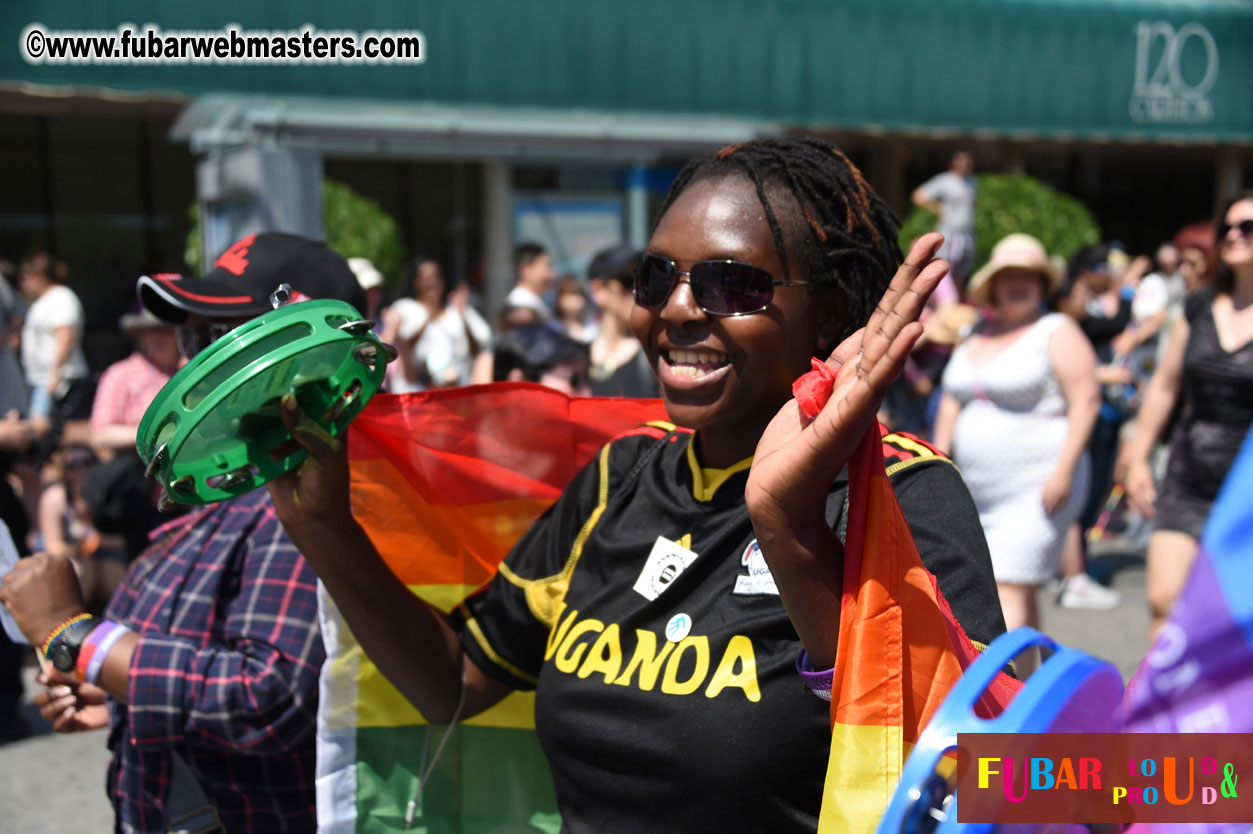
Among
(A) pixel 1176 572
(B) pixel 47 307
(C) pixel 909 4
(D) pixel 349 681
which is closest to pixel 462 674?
(D) pixel 349 681

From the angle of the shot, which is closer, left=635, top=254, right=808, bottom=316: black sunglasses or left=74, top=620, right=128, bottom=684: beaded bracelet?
left=635, top=254, right=808, bottom=316: black sunglasses

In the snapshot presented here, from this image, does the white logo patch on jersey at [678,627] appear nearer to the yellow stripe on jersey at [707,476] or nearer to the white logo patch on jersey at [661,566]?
the white logo patch on jersey at [661,566]

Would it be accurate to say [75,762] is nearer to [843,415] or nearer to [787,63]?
[843,415]

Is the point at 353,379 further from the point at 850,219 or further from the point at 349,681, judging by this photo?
→ the point at 850,219

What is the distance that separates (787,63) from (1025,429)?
29.6 ft

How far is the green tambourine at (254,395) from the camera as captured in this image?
1520 mm

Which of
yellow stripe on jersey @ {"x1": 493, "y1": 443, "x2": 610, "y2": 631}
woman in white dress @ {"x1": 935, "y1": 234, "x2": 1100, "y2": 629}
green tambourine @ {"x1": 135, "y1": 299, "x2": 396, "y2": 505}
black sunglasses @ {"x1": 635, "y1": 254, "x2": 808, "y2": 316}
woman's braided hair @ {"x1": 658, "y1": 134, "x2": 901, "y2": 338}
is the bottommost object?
woman in white dress @ {"x1": 935, "y1": 234, "x2": 1100, "y2": 629}

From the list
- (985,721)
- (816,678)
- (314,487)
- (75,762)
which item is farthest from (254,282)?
(75,762)

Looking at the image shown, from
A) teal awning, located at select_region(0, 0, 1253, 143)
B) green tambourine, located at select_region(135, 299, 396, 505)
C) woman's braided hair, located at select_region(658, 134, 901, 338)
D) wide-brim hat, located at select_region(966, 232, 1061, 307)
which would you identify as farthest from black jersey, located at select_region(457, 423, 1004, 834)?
teal awning, located at select_region(0, 0, 1253, 143)

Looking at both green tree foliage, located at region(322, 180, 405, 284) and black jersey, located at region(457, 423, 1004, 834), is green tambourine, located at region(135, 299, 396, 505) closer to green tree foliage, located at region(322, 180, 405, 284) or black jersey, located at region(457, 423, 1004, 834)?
black jersey, located at region(457, 423, 1004, 834)

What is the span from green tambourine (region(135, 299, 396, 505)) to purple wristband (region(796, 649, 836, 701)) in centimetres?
78

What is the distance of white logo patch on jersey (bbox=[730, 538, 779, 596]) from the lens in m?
1.50

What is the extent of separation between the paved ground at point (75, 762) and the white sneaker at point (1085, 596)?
0.25 ft

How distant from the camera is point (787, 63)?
12750 millimetres
